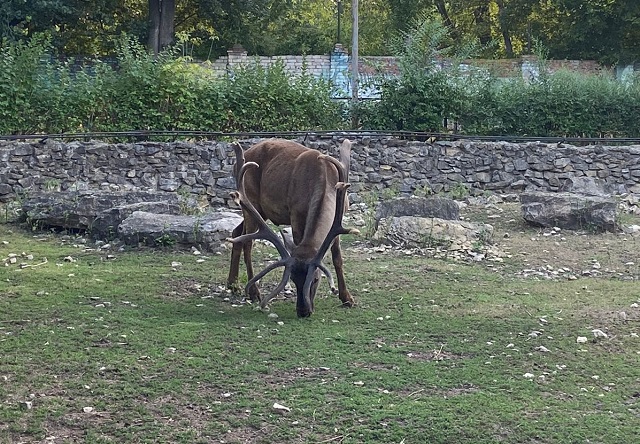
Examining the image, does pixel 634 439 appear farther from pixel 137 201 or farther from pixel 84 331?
pixel 137 201

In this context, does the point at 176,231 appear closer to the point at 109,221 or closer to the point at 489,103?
the point at 109,221

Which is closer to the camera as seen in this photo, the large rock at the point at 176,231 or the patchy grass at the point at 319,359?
the patchy grass at the point at 319,359

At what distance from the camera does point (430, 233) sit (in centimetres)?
1096

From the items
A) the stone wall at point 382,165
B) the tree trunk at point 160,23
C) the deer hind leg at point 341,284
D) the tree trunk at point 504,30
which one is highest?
the tree trunk at point 504,30

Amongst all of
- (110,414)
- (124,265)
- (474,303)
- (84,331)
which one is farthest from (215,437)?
(124,265)

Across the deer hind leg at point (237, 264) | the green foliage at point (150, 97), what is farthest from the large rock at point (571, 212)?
the green foliage at point (150, 97)

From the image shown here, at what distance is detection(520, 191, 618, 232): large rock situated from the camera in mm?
12258

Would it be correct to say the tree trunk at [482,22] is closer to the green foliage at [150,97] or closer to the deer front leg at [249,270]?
the green foliage at [150,97]

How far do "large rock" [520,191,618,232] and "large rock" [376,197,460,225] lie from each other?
121cm

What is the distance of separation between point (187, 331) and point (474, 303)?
2.79m

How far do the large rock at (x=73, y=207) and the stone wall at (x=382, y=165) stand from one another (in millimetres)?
2726

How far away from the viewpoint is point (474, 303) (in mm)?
8273

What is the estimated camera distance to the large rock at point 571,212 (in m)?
12.3

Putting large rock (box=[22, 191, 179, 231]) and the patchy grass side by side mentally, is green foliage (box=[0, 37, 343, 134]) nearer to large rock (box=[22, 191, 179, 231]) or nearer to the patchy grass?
large rock (box=[22, 191, 179, 231])
